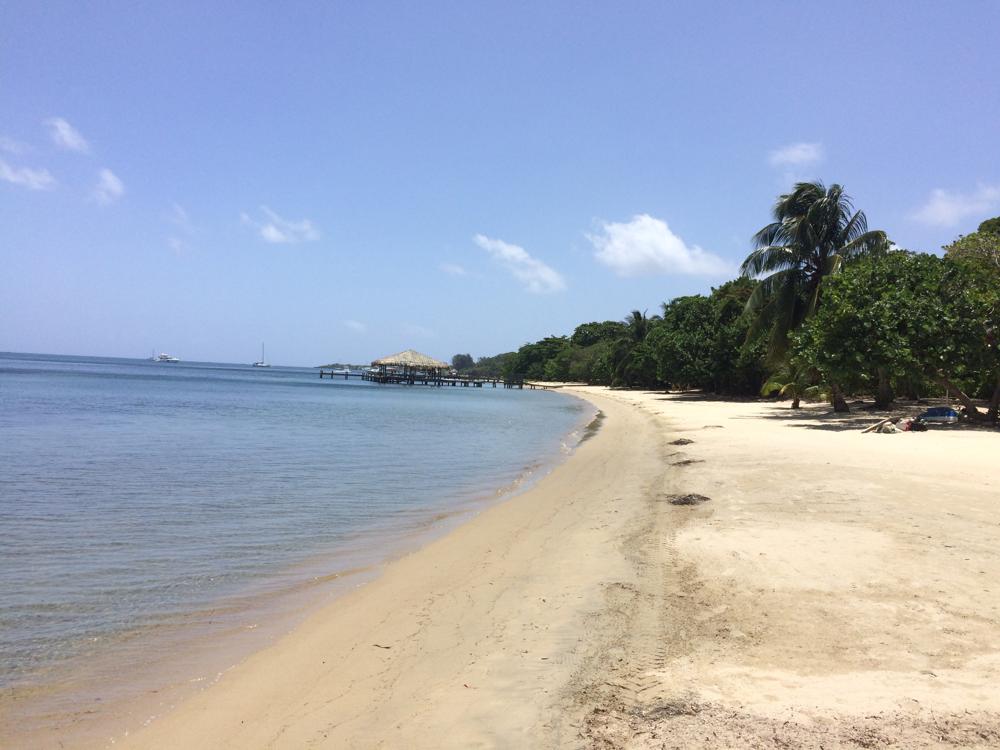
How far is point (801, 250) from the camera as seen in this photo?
28812mm

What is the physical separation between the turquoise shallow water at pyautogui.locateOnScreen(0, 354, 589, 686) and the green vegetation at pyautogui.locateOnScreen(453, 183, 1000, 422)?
10463 mm

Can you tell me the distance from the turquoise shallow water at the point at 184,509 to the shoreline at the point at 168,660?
0.41 feet

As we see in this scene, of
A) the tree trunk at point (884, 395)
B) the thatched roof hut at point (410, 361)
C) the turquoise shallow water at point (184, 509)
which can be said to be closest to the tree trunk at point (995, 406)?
the tree trunk at point (884, 395)

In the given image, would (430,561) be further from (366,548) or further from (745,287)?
(745,287)

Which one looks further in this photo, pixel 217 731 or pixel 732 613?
pixel 732 613

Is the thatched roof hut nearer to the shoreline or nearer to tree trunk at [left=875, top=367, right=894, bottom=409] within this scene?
tree trunk at [left=875, top=367, right=894, bottom=409]

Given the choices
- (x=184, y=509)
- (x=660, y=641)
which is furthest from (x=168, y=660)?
(x=184, y=509)

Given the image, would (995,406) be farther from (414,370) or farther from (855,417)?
(414,370)

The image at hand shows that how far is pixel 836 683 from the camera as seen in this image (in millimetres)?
3709

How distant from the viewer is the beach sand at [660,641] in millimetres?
3398

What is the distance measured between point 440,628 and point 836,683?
9.39 ft

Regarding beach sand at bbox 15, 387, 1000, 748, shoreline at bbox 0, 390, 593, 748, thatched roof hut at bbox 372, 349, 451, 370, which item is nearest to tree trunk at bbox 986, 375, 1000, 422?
beach sand at bbox 15, 387, 1000, 748

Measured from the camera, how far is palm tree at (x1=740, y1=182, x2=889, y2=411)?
92.3 ft

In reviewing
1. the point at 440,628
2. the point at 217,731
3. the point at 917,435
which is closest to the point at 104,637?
the point at 217,731
